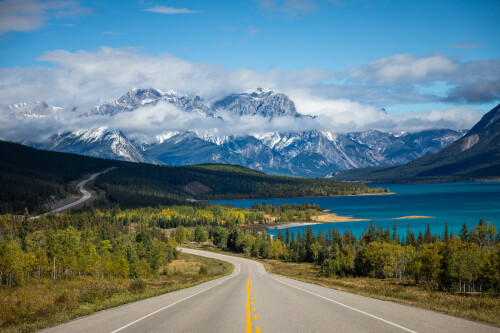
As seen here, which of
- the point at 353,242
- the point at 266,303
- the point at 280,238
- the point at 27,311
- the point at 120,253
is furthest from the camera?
the point at 280,238

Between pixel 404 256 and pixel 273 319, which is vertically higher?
pixel 273 319

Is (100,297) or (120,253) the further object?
(120,253)

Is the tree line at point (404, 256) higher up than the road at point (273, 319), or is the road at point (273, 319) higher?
the road at point (273, 319)

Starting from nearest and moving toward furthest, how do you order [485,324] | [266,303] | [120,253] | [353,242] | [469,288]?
[485,324] → [266,303] → [469,288] → [120,253] → [353,242]

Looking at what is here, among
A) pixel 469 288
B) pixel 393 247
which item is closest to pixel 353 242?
pixel 393 247

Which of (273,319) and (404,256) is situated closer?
(273,319)

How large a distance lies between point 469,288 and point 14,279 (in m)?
77.8

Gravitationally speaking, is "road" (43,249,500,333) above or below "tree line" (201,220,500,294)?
above

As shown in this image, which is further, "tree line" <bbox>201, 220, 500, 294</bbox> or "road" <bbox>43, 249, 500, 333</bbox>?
"tree line" <bbox>201, 220, 500, 294</bbox>

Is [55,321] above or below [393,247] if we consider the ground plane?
above

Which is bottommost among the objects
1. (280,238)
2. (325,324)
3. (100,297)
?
(280,238)

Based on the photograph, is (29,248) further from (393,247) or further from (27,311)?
(393,247)

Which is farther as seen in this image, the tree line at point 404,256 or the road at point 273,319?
the tree line at point 404,256

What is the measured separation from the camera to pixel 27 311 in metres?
19.8
